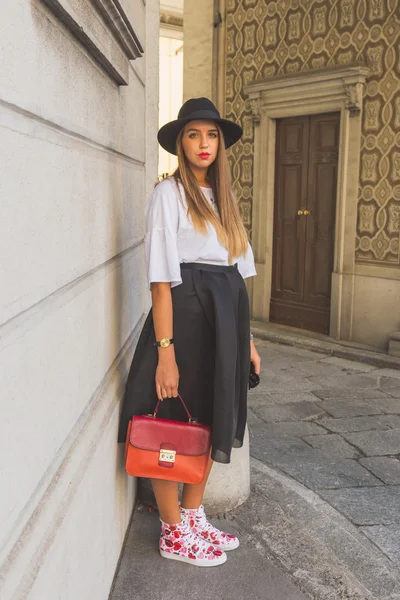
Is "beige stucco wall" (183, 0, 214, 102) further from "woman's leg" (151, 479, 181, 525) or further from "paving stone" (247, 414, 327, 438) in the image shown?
"woman's leg" (151, 479, 181, 525)

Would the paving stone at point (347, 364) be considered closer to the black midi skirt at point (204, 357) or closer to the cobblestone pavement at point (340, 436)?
the cobblestone pavement at point (340, 436)

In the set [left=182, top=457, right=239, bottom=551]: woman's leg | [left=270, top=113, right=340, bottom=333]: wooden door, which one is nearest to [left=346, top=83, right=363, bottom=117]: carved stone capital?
[left=270, top=113, right=340, bottom=333]: wooden door

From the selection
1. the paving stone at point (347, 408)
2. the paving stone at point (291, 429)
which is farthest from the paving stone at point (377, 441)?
the paving stone at point (347, 408)

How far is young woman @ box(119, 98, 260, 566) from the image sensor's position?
2.58 m

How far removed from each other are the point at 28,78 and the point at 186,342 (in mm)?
1403

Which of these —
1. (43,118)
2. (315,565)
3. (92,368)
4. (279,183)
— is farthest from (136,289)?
(279,183)

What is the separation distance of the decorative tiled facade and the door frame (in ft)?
0.42

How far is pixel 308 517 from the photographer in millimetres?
3242

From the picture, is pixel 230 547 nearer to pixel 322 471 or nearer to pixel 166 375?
pixel 166 375

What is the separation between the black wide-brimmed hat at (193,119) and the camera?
265cm

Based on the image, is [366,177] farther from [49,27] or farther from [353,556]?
[49,27]

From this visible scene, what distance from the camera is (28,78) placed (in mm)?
1454

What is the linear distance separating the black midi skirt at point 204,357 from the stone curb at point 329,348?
445cm

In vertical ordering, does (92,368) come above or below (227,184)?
below
